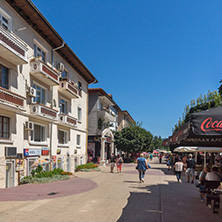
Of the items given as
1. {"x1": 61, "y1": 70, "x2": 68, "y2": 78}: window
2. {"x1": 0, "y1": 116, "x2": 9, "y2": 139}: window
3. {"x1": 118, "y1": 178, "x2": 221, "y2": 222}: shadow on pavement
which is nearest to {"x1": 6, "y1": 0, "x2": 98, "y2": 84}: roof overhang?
{"x1": 61, "y1": 70, "x2": 68, "y2": 78}: window

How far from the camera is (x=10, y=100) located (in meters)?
12.3

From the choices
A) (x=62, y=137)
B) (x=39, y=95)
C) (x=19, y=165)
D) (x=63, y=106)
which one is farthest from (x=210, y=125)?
(x=63, y=106)

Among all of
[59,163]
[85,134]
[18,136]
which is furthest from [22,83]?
[85,134]

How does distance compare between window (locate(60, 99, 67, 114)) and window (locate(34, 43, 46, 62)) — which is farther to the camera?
window (locate(60, 99, 67, 114))

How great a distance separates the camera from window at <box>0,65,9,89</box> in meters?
12.7

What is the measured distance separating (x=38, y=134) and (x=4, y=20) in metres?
7.34

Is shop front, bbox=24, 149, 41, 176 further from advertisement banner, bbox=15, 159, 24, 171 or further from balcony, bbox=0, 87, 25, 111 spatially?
balcony, bbox=0, 87, 25, 111

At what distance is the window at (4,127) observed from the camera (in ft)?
41.8

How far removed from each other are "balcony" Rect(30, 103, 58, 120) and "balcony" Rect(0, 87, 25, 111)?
71.7 inches

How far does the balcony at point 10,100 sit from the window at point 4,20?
353cm

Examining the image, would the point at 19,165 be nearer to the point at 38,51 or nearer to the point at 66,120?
→ the point at 66,120

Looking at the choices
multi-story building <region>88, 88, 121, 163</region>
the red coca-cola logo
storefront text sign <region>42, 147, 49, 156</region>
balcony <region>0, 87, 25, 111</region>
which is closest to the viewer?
the red coca-cola logo

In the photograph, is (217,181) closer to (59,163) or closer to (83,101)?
(59,163)

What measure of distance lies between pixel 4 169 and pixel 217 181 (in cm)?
959
